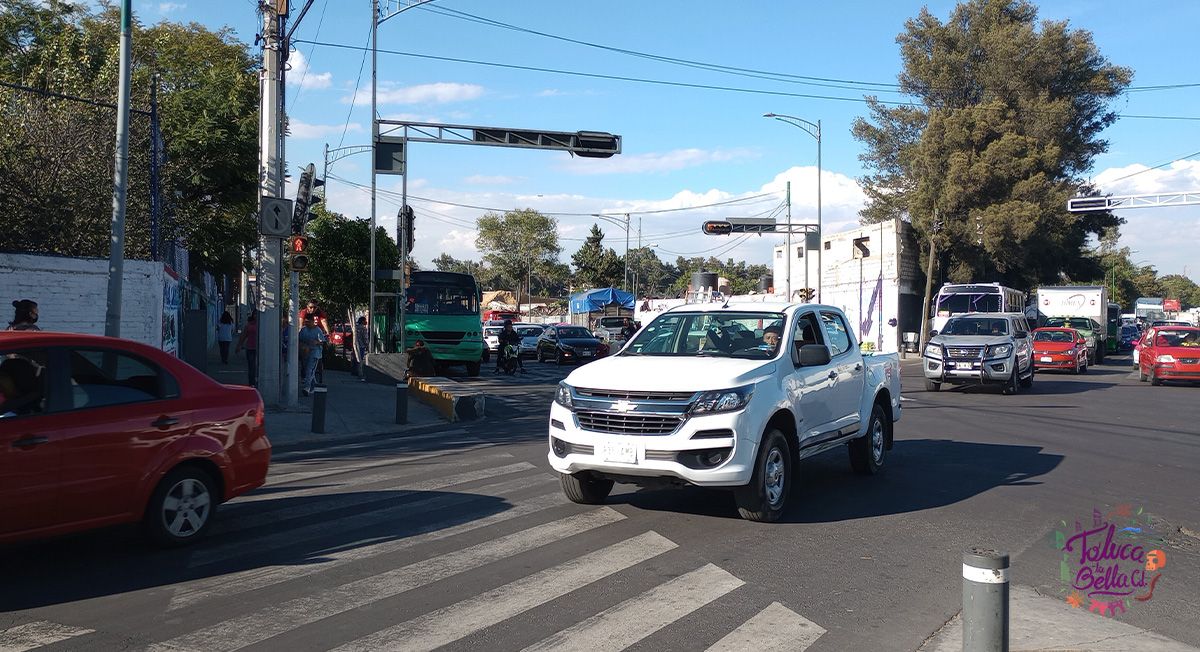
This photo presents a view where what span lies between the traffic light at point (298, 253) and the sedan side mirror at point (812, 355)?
11164mm

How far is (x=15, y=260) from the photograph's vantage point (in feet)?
47.6

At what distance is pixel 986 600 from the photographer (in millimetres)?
4125

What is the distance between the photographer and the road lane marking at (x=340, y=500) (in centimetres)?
823

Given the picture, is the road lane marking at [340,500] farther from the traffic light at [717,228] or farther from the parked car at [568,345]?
the traffic light at [717,228]

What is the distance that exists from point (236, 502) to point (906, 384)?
2112 cm

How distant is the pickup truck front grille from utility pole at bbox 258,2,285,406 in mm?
10695

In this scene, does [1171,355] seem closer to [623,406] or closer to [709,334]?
[709,334]

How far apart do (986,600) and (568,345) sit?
32.6m

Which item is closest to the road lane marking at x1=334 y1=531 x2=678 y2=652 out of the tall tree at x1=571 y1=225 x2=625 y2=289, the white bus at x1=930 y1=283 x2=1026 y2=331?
the white bus at x1=930 y1=283 x2=1026 y2=331

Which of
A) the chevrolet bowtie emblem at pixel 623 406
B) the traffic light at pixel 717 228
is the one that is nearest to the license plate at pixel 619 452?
the chevrolet bowtie emblem at pixel 623 406

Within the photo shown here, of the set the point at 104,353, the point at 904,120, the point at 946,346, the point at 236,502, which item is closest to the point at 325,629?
the point at 104,353

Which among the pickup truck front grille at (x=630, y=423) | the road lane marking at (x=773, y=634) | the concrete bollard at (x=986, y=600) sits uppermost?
the pickup truck front grille at (x=630, y=423)

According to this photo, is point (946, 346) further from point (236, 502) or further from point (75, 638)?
point (75, 638)

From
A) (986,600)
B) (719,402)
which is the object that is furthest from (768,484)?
(986,600)
